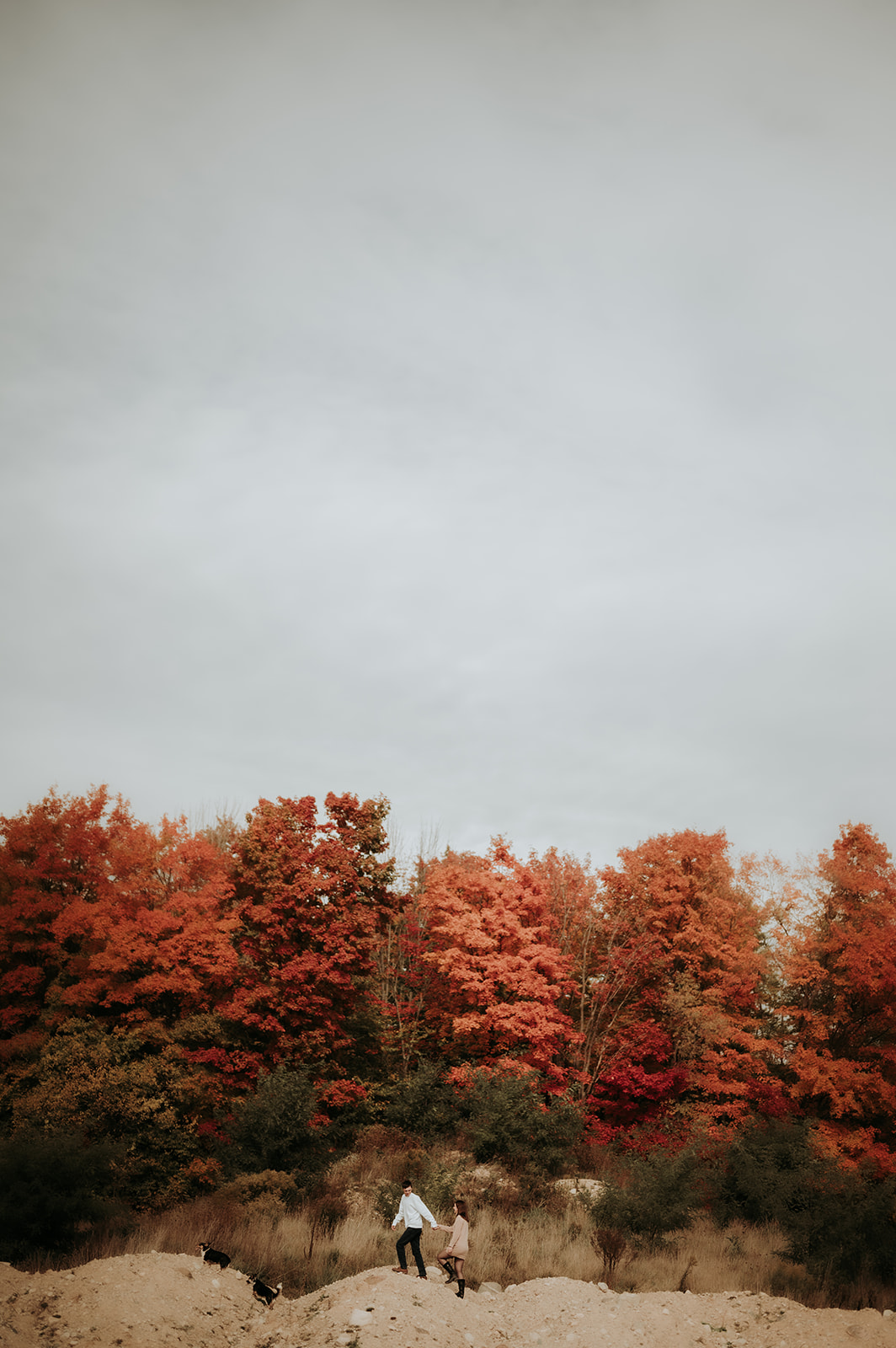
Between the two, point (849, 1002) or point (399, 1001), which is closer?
point (849, 1002)

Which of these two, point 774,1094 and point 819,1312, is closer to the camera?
point 819,1312

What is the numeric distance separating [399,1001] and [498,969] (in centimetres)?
715

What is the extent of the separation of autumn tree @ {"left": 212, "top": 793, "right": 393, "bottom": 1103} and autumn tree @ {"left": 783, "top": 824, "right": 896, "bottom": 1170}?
529 inches

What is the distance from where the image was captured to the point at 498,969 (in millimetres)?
25734

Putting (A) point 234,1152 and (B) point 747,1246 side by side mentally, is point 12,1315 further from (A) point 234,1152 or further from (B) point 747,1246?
(B) point 747,1246

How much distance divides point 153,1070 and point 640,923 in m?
16.7

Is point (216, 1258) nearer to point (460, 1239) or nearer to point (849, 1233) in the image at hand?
point (460, 1239)

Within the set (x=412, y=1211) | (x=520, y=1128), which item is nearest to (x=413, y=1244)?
(x=412, y=1211)

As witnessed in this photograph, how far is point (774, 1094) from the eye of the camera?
25359mm

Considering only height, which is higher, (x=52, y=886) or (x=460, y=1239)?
(x=52, y=886)

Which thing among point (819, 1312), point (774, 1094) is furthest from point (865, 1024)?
point (819, 1312)

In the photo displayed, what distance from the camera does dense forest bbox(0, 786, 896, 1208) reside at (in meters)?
21.8

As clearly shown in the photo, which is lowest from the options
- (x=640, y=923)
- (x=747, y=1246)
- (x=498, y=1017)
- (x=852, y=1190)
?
(x=747, y=1246)

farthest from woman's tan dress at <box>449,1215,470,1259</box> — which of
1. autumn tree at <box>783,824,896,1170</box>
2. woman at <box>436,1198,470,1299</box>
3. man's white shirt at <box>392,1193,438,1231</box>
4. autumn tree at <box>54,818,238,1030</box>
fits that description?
autumn tree at <box>783,824,896,1170</box>
